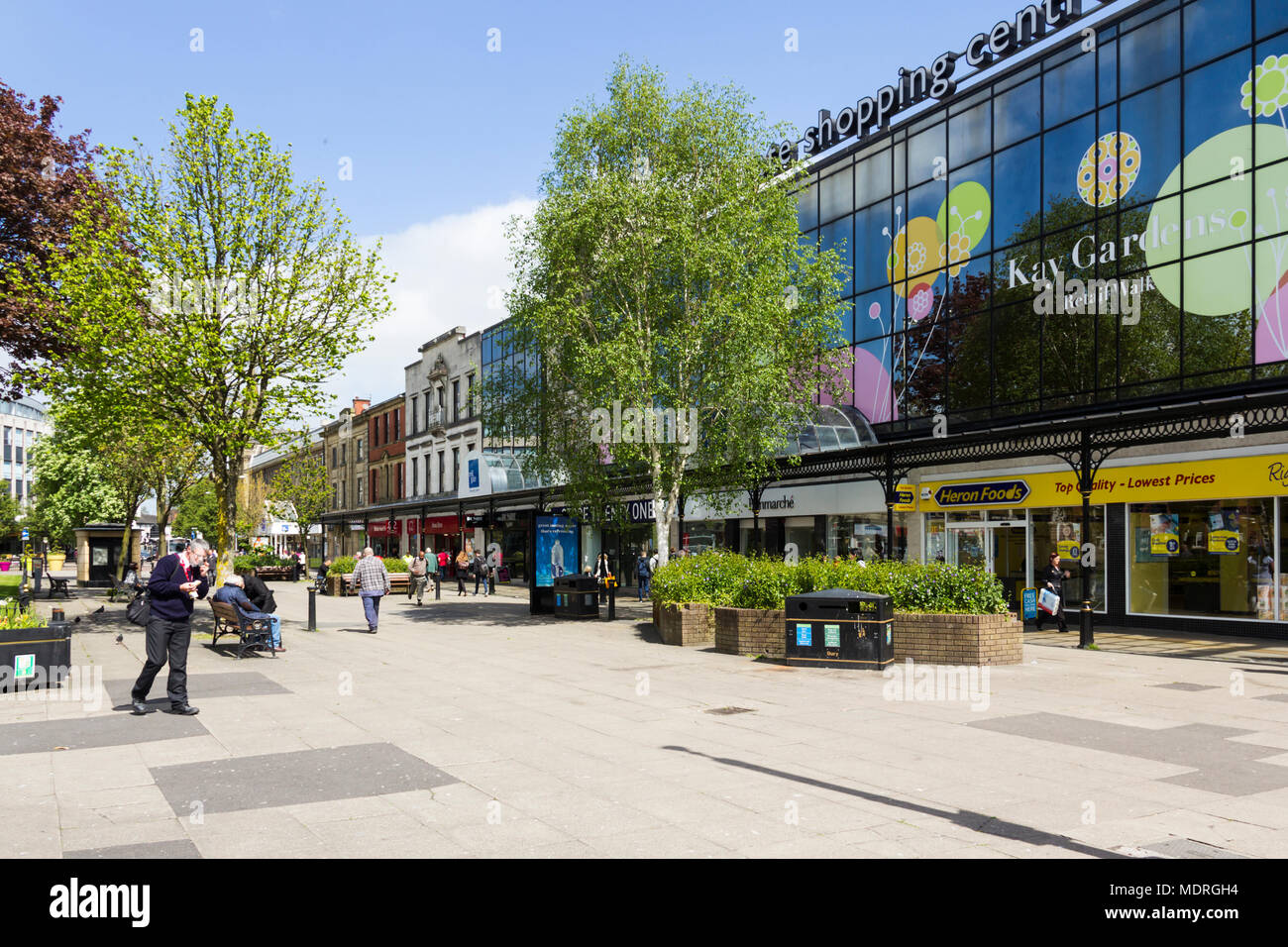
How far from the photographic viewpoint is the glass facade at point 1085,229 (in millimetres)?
20031

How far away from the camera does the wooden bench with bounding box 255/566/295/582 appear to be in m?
47.4

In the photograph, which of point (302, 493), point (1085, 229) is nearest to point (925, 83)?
point (1085, 229)

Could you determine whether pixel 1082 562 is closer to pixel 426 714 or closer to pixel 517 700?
pixel 517 700

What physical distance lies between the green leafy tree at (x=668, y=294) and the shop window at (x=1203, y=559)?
27.3 ft

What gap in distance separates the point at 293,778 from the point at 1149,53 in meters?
23.8

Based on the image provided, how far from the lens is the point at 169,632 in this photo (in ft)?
33.6

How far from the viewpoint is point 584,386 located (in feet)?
72.3

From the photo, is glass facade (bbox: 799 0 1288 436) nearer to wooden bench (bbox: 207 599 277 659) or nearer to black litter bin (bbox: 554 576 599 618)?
black litter bin (bbox: 554 576 599 618)

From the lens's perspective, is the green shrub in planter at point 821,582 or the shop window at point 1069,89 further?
the shop window at point 1069,89

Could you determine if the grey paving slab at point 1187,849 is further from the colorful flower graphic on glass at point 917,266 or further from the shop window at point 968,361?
the colorful flower graphic on glass at point 917,266

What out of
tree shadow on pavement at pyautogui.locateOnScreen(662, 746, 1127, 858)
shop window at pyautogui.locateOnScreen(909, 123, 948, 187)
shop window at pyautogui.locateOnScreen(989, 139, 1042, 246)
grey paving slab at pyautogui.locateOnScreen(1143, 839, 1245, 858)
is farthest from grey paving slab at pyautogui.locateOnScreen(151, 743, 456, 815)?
shop window at pyautogui.locateOnScreen(909, 123, 948, 187)

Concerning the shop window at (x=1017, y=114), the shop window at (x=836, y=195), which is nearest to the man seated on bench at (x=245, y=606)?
the shop window at (x=1017, y=114)

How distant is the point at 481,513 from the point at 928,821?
140 ft

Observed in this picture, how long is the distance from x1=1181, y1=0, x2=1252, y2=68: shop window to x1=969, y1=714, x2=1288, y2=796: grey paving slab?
17.1 meters
